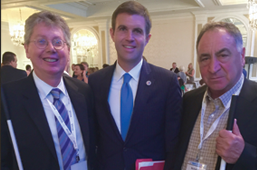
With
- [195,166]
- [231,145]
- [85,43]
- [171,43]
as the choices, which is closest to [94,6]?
[85,43]

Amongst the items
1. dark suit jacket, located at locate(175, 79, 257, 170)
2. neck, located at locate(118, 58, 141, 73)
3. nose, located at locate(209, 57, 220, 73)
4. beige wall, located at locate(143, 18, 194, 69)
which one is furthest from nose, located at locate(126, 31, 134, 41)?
beige wall, located at locate(143, 18, 194, 69)

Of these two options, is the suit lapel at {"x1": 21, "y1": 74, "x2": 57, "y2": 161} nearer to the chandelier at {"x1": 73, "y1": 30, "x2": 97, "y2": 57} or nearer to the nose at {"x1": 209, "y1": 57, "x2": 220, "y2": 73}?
the nose at {"x1": 209, "y1": 57, "x2": 220, "y2": 73}

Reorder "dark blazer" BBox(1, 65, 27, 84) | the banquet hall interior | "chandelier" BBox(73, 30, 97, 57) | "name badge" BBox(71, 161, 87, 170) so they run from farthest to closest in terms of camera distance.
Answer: "chandelier" BBox(73, 30, 97, 57)
the banquet hall interior
"dark blazer" BBox(1, 65, 27, 84)
"name badge" BBox(71, 161, 87, 170)

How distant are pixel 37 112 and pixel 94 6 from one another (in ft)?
33.9

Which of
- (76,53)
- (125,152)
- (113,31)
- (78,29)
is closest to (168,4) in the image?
(78,29)

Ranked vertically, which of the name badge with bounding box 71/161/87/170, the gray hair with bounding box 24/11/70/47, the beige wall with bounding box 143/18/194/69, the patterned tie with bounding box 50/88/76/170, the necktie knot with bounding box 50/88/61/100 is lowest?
the name badge with bounding box 71/161/87/170

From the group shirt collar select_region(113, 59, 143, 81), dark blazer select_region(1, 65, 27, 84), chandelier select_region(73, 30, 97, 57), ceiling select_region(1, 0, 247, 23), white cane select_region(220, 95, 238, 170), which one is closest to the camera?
white cane select_region(220, 95, 238, 170)

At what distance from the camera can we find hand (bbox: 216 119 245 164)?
1073mm

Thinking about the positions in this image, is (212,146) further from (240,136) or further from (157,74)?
(157,74)

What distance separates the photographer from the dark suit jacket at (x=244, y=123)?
1084 mm

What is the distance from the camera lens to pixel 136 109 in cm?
143

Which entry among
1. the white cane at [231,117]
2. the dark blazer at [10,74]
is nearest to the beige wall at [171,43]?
the dark blazer at [10,74]

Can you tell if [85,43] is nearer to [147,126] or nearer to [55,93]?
[55,93]

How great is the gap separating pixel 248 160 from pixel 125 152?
0.79 m
